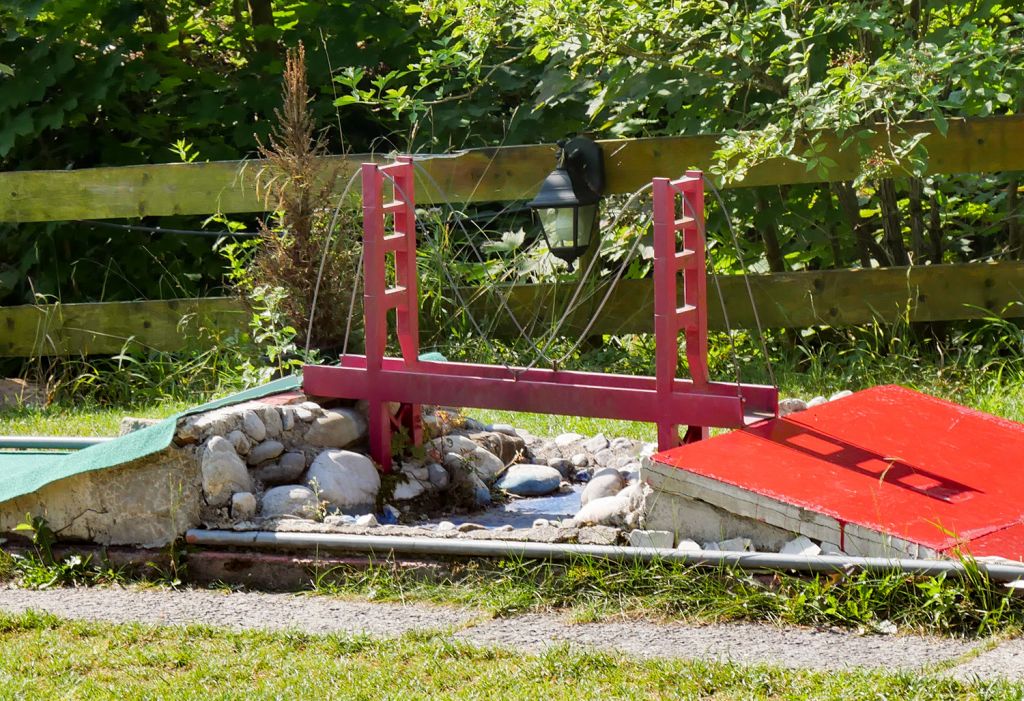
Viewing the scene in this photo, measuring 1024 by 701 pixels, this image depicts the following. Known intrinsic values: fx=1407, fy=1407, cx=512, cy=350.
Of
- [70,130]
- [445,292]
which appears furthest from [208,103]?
[445,292]

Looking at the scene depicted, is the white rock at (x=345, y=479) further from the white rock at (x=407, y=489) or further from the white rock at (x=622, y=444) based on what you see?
the white rock at (x=622, y=444)

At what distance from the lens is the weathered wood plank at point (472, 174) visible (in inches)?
265

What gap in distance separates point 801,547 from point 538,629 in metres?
0.80

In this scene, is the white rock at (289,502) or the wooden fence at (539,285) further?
the wooden fence at (539,285)

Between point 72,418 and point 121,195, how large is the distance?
1344mm

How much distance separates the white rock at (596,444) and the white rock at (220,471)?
182cm

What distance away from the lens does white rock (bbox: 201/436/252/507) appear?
15.3ft

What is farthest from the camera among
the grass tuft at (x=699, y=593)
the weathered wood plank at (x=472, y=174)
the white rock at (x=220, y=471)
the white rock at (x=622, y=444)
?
the weathered wood plank at (x=472, y=174)

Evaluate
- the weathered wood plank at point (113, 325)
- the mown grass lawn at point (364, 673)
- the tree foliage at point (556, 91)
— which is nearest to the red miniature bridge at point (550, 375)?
the mown grass lawn at point (364, 673)

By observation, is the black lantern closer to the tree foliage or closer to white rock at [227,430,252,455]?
the tree foliage

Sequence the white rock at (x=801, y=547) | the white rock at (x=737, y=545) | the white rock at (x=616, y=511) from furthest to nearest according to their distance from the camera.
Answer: the white rock at (x=616, y=511), the white rock at (x=737, y=545), the white rock at (x=801, y=547)

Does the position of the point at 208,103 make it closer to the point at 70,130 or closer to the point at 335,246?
the point at 70,130

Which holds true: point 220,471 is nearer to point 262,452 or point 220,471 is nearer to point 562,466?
point 262,452

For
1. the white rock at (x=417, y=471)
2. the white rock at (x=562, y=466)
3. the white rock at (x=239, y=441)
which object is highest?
the white rock at (x=239, y=441)
